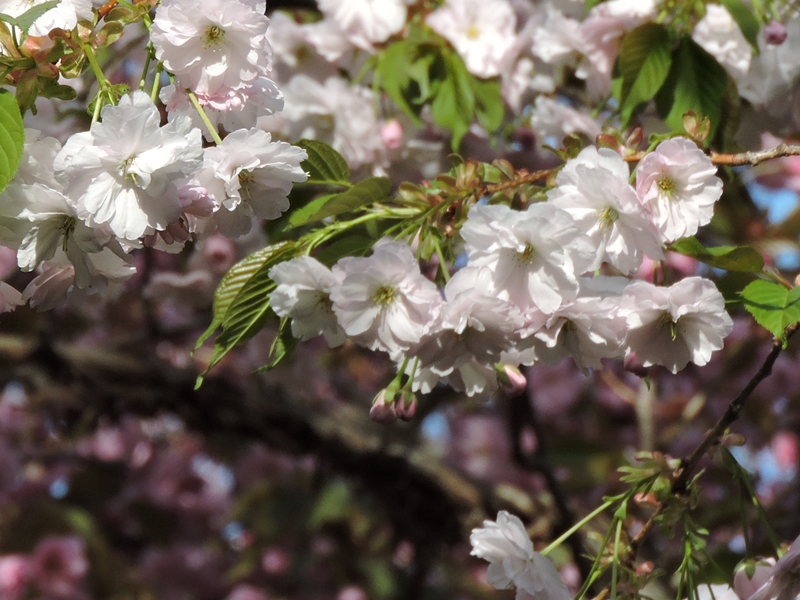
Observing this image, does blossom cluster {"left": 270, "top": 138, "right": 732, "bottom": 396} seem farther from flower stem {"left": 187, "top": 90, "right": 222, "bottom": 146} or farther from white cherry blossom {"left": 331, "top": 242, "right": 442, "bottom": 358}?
flower stem {"left": 187, "top": 90, "right": 222, "bottom": 146}

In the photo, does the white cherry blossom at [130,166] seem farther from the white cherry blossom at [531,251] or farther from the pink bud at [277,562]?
the pink bud at [277,562]

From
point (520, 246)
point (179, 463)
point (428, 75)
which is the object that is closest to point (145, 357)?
point (428, 75)

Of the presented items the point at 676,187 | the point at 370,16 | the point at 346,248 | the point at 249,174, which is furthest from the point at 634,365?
the point at 370,16

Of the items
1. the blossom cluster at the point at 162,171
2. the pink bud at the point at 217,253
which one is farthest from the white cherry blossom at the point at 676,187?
the pink bud at the point at 217,253

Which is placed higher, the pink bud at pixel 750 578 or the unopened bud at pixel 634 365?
the unopened bud at pixel 634 365

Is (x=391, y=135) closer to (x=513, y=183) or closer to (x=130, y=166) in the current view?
(x=513, y=183)
